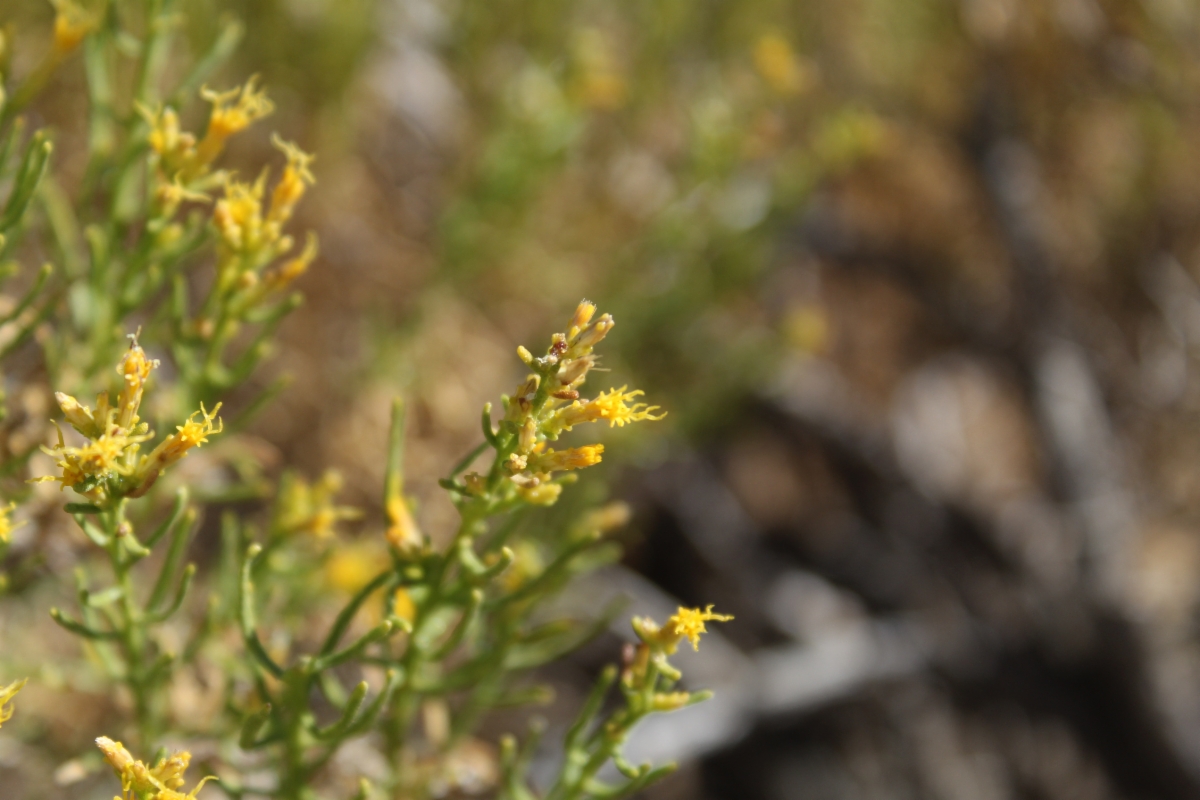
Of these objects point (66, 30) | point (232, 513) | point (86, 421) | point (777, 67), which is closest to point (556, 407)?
point (86, 421)

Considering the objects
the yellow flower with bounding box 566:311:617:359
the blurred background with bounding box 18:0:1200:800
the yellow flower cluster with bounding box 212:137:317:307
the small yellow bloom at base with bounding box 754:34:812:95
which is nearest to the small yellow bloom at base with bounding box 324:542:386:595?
the blurred background with bounding box 18:0:1200:800

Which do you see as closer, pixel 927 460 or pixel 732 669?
pixel 732 669

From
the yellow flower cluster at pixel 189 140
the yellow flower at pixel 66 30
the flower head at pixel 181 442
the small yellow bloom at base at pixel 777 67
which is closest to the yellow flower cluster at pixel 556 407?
the flower head at pixel 181 442

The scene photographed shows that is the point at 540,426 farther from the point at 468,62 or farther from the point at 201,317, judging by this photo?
the point at 468,62

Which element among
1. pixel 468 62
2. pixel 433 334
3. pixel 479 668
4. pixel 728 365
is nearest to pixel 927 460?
pixel 728 365

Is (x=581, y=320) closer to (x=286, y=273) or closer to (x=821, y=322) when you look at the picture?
(x=286, y=273)

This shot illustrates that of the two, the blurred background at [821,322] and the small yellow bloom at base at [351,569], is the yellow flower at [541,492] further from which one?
the blurred background at [821,322]
